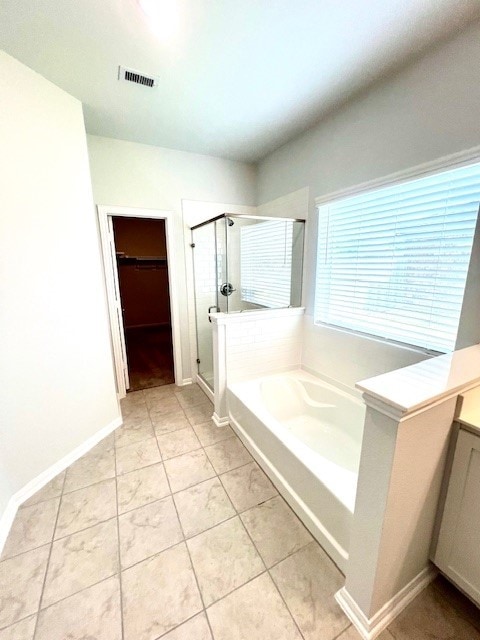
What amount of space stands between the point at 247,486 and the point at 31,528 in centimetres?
129

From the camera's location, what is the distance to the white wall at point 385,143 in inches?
53.2

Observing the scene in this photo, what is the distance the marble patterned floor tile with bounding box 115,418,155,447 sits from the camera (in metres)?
2.19

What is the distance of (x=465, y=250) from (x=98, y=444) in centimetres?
296

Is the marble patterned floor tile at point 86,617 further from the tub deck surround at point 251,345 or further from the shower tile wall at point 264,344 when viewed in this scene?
the shower tile wall at point 264,344

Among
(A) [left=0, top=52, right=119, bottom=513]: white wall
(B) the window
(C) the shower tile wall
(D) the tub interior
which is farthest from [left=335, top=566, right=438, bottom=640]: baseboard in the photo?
(A) [left=0, top=52, right=119, bottom=513]: white wall

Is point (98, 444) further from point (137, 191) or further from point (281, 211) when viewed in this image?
point (281, 211)

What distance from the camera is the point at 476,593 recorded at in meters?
1.02

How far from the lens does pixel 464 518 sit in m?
1.03

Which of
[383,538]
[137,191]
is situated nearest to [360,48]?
[137,191]

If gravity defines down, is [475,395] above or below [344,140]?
below

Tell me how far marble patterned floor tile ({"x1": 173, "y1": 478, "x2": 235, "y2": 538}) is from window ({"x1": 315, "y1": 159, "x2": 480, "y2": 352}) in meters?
1.59

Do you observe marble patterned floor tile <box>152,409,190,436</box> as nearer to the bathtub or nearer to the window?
the bathtub

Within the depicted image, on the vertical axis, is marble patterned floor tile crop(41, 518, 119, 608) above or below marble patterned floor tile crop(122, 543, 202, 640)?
below

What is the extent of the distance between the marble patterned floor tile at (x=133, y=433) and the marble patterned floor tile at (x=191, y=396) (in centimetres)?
46
